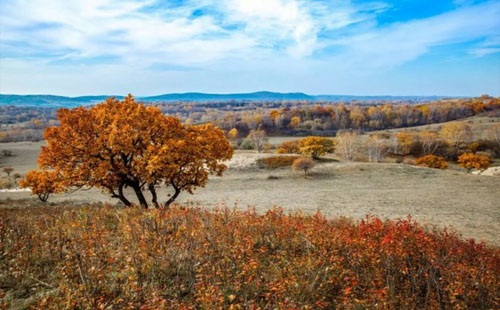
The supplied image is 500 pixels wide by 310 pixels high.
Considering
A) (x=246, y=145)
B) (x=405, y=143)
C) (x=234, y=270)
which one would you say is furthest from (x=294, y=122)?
(x=234, y=270)

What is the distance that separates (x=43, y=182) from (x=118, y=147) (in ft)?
20.1

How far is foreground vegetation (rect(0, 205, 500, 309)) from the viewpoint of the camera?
634 centimetres

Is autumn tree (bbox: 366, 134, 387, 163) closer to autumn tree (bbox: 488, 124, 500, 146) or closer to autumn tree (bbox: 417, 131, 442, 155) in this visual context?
autumn tree (bbox: 417, 131, 442, 155)

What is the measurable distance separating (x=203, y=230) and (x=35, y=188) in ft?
112

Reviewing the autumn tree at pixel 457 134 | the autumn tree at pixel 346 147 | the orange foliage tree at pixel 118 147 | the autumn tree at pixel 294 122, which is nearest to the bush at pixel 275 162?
the autumn tree at pixel 346 147

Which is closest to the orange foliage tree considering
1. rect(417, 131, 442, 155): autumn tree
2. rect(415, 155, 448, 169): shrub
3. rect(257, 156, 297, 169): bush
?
rect(257, 156, 297, 169): bush

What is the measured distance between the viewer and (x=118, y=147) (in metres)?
17.7

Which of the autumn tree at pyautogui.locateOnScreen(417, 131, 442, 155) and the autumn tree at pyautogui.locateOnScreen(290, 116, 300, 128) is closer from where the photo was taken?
the autumn tree at pyautogui.locateOnScreen(417, 131, 442, 155)

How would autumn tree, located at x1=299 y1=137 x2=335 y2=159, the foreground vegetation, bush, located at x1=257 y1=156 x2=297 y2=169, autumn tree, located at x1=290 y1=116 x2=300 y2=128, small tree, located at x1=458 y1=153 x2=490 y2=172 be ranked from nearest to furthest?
1. the foreground vegetation
2. bush, located at x1=257 y1=156 x2=297 y2=169
3. autumn tree, located at x1=299 y1=137 x2=335 y2=159
4. small tree, located at x1=458 y1=153 x2=490 y2=172
5. autumn tree, located at x1=290 y1=116 x2=300 y2=128

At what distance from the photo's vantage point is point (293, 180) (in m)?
50.3

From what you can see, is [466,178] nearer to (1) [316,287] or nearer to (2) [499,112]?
(1) [316,287]

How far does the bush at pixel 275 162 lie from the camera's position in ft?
190

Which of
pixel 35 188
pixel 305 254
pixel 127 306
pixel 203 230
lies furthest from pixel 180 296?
pixel 35 188

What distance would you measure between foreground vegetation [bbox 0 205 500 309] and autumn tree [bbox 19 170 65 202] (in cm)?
891
